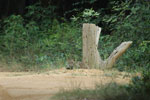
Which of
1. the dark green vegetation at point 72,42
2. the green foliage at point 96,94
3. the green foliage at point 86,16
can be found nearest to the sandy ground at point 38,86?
the green foliage at point 96,94

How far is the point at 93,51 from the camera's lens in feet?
27.3

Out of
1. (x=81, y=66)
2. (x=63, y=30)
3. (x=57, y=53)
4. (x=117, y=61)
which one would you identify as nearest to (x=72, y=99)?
(x=81, y=66)

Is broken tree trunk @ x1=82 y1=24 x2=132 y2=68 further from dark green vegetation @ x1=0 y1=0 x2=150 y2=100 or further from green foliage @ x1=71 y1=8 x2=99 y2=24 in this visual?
green foliage @ x1=71 y1=8 x2=99 y2=24

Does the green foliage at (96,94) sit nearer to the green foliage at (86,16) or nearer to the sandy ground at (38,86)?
the sandy ground at (38,86)

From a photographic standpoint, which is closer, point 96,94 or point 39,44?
point 96,94

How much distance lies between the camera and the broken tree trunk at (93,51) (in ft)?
26.6

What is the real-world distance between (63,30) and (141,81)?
766 centimetres

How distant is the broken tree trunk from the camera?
8.11 meters

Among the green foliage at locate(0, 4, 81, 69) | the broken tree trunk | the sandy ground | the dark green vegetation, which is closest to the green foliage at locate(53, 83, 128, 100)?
the sandy ground

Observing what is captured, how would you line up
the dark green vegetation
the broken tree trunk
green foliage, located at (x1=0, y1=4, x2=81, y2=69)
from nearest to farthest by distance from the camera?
the broken tree trunk, the dark green vegetation, green foliage, located at (x1=0, y1=4, x2=81, y2=69)

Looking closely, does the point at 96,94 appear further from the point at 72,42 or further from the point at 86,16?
the point at 86,16

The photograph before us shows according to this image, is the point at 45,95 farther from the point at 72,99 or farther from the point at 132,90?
the point at 132,90

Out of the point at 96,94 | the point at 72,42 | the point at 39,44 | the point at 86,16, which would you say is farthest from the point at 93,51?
the point at 96,94

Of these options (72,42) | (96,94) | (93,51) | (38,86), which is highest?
(96,94)
